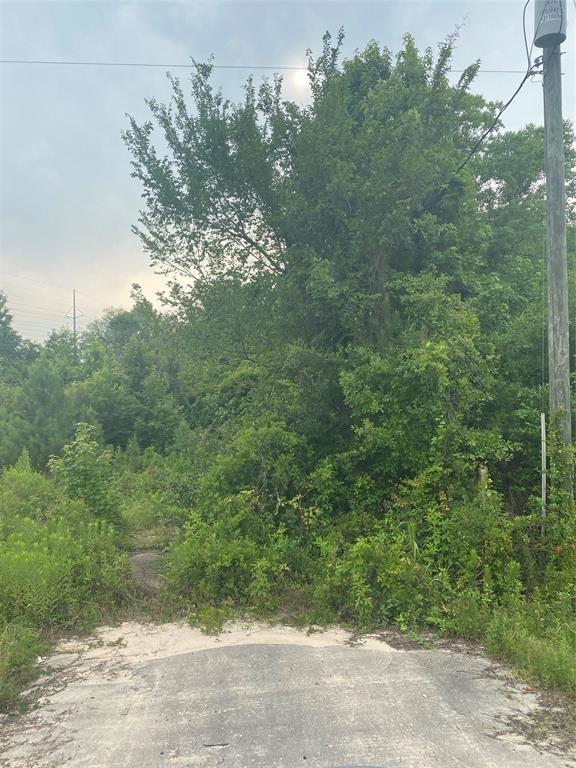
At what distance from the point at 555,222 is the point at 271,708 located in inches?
209

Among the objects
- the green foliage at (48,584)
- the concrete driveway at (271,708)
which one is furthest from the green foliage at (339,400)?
the concrete driveway at (271,708)

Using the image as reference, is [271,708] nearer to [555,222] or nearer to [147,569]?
[147,569]

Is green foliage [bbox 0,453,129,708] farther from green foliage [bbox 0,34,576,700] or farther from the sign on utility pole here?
the sign on utility pole

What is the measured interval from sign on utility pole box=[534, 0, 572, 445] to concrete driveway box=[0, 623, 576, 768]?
2.82 m

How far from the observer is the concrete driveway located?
2.96 metres

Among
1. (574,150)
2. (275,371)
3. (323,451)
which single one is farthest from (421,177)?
(574,150)

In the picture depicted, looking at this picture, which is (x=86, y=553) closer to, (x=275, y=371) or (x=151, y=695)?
(x=151, y=695)

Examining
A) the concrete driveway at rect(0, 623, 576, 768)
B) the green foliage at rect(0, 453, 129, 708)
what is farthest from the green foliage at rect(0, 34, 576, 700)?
the concrete driveway at rect(0, 623, 576, 768)

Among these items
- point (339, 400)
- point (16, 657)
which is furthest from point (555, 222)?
point (16, 657)

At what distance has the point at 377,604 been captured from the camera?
16.4 ft

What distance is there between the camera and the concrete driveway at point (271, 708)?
9.70 feet

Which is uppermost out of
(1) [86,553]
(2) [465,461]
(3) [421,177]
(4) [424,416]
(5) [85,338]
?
(5) [85,338]

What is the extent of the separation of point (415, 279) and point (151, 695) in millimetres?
5920

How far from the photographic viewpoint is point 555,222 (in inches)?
214
